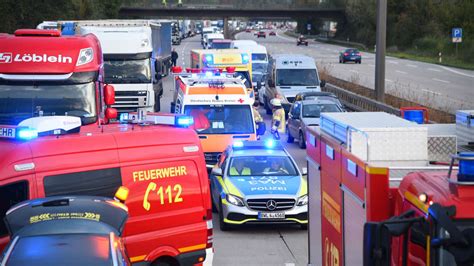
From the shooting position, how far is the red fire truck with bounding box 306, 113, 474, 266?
5102 mm

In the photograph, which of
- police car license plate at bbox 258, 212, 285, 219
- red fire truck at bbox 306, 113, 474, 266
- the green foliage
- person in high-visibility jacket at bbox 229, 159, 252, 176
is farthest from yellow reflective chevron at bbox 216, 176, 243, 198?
the green foliage

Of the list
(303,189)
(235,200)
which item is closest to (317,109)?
(303,189)

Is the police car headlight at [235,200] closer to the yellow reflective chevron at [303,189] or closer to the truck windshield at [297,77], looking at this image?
the yellow reflective chevron at [303,189]

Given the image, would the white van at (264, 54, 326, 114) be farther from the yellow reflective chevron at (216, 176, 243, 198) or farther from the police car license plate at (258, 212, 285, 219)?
the police car license plate at (258, 212, 285, 219)

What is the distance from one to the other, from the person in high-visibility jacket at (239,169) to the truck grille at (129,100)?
12.9m

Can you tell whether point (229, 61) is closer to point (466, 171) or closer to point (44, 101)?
point (44, 101)

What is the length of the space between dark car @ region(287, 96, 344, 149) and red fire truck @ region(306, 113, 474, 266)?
19.3 m

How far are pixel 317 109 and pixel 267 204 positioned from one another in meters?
13.5

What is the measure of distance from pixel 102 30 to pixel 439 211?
2608cm

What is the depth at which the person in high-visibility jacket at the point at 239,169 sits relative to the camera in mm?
17672

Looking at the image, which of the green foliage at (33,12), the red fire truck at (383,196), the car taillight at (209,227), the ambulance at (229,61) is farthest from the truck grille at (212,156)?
the green foliage at (33,12)

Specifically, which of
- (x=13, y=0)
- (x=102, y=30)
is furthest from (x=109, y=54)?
(x=13, y=0)

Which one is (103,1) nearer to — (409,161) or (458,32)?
(458,32)

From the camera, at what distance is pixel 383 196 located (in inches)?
Result: 252
